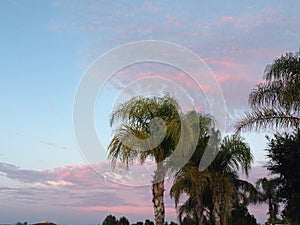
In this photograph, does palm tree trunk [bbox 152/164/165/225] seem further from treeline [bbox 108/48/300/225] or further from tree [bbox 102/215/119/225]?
tree [bbox 102/215/119/225]

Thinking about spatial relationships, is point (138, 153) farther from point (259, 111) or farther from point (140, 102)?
point (259, 111)

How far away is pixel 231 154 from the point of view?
27.7 m

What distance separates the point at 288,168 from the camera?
67.5 ft

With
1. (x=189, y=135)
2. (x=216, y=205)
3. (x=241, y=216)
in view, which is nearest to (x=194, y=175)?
Answer: (x=189, y=135)

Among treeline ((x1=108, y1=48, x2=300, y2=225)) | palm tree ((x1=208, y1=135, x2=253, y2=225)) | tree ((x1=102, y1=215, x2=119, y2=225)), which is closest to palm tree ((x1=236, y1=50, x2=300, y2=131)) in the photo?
treeline ((x1=108, y1=48, x2=300, y2=225))

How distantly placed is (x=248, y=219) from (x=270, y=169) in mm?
21136

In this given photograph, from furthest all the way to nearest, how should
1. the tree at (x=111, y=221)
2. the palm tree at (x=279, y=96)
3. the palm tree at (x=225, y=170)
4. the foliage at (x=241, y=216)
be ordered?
1. the tree at (x=111, y=221)
2. the foliage at (x=241, y=216)
3. the palm tree at (x=225, y=170)
4. the palm tree at (x=279, y=96)

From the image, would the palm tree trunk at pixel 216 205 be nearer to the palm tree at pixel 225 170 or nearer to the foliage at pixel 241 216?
the palm tree at pixel 225 170

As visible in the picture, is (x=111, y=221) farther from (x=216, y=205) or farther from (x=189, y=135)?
(x=189, y=135)

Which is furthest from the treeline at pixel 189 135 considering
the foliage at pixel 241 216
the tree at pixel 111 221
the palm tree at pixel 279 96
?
the tree at pixel 111 221

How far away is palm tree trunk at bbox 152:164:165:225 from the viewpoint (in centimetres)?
1800

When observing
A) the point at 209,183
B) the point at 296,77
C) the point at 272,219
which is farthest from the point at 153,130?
the point at 272,219

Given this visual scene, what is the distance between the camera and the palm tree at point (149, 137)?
1820 cm

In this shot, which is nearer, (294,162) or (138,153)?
(138,153)
